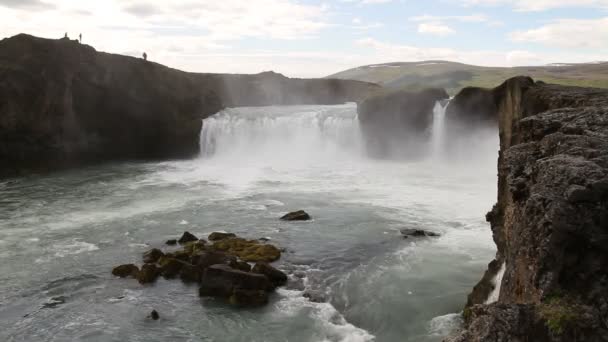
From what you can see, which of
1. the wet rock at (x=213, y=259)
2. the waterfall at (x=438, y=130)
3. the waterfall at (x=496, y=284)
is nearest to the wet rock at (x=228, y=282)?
the wet rock at (x=213, y=259)

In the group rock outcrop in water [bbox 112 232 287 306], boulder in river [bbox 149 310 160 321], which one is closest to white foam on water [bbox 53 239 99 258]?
rock outcrop in water [bbox 112 232 287 306]

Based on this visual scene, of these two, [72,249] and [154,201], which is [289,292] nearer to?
[72,249]

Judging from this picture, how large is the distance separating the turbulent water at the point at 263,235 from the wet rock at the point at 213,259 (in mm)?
1103

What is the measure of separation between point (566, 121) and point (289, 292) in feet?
35.1

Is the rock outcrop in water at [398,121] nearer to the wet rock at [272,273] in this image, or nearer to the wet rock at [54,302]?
the wet rock at [272,273]

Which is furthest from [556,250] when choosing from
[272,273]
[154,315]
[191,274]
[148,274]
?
[148,274]

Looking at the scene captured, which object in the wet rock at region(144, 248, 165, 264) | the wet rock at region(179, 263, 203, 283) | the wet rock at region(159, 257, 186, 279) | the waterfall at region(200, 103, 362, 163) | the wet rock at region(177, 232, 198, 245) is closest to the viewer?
the wet rock at region(179, 263, 203, 283)

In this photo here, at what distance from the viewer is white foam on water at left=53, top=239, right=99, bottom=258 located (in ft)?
70.7

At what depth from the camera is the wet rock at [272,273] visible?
18000mm

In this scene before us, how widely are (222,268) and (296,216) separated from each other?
9414 mm

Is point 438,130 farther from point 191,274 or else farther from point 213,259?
point 191,274

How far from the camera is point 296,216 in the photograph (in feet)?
87.2

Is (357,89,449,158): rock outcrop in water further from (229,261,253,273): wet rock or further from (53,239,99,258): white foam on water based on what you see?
(229,261,253,273): wet rock

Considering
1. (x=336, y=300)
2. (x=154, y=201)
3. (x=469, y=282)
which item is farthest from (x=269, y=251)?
(x=154, y=201)
